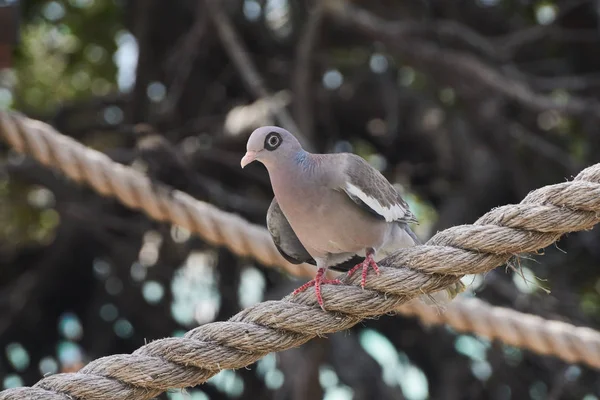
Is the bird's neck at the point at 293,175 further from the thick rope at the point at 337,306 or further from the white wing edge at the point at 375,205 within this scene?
the thick rope at the point at 337,306

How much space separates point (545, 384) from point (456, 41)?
165 centimetres

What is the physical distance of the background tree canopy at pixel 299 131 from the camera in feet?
13.7

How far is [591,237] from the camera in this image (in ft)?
14.6

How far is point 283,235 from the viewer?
2.38 meters

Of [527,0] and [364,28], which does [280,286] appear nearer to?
[364,28]

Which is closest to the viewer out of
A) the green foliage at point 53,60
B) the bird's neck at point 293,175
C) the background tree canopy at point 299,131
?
the bird's neck at point 293,175

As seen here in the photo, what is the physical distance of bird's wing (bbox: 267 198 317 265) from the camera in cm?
237

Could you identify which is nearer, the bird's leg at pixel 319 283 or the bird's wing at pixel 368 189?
the bird's leg at pixel 319 283

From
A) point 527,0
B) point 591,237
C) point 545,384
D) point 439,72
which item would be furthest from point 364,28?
point 545,384

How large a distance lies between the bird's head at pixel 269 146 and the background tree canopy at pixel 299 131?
1715 millimetres

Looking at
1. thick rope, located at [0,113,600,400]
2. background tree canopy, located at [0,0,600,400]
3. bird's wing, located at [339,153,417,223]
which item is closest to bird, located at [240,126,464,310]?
bird's wing, located at [339,153,417,223]

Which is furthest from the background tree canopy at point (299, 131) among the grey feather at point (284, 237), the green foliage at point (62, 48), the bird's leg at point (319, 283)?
the bird's leg at point (319, 283)

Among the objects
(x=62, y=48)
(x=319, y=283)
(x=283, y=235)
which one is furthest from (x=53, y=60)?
(x=319, y=283)

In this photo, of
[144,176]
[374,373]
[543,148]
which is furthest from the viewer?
[543,148]
